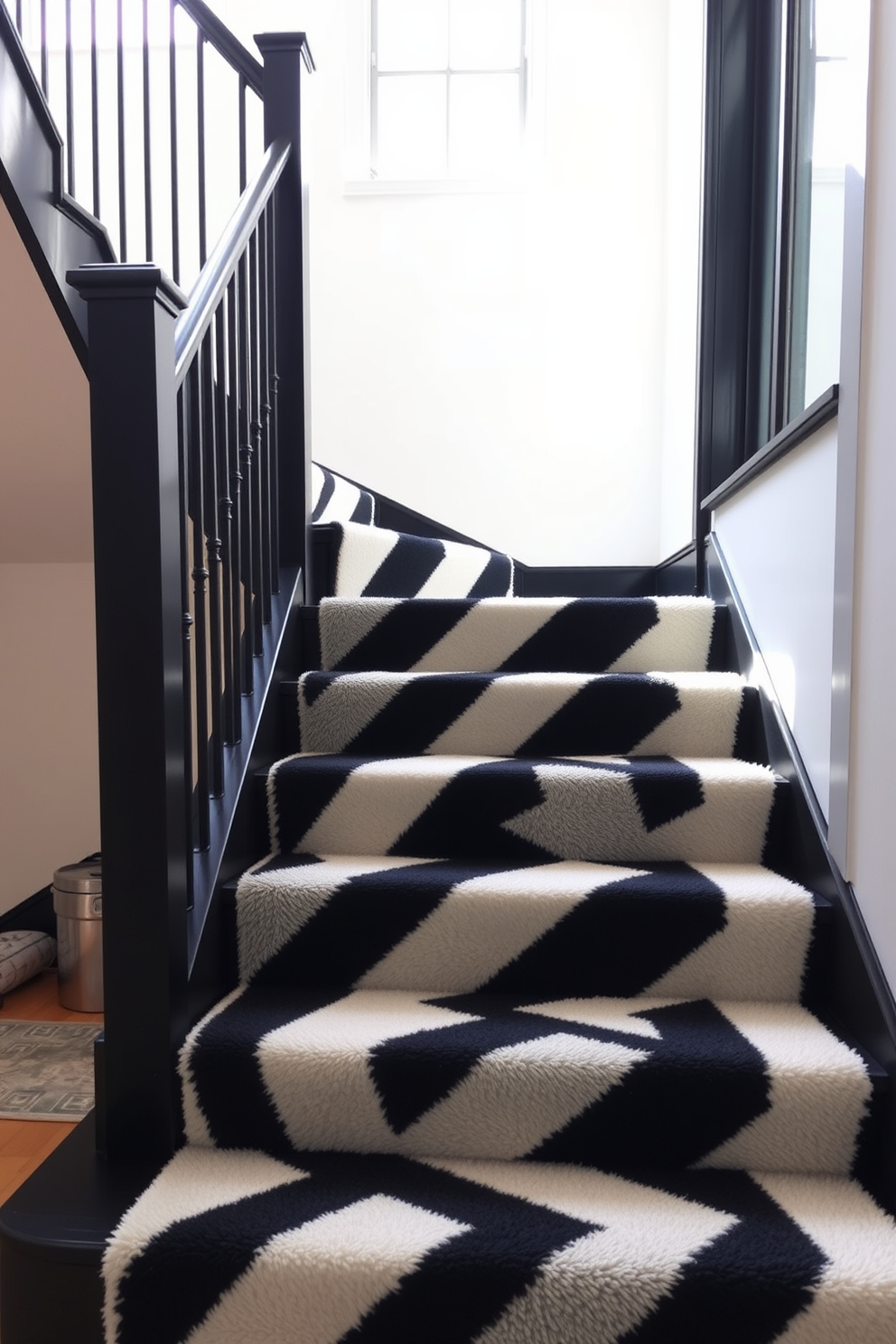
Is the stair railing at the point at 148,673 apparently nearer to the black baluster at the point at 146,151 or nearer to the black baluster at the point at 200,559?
the black baluster at the point at 200,559

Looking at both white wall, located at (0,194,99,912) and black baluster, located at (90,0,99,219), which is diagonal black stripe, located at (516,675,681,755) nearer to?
black baluster, located at (90,0,99,219)

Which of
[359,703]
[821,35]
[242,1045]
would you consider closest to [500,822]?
[359,703]

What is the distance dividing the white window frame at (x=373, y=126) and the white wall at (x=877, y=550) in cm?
245

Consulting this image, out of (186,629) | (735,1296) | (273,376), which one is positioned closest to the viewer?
(735,1296)

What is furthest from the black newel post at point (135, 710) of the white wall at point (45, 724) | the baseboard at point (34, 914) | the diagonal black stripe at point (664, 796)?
the baseboard at point (34, 914)

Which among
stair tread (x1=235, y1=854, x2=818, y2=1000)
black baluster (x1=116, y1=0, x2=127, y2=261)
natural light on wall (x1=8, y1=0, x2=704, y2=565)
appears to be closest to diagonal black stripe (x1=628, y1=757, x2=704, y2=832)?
stair tread (x1=235, y1=854, x2=818, y2=1000)

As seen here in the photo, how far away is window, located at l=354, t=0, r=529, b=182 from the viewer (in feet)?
11.6

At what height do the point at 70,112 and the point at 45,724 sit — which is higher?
the point at 70,112

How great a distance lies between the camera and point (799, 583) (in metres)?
1.55

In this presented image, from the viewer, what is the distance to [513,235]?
3.45 m

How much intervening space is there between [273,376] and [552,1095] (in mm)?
1417

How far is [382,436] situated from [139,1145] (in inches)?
110

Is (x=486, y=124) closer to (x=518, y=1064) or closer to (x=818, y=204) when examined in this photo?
(x=818, y=204)

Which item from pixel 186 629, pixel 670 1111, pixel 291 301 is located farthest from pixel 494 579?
pixel 670 1111
